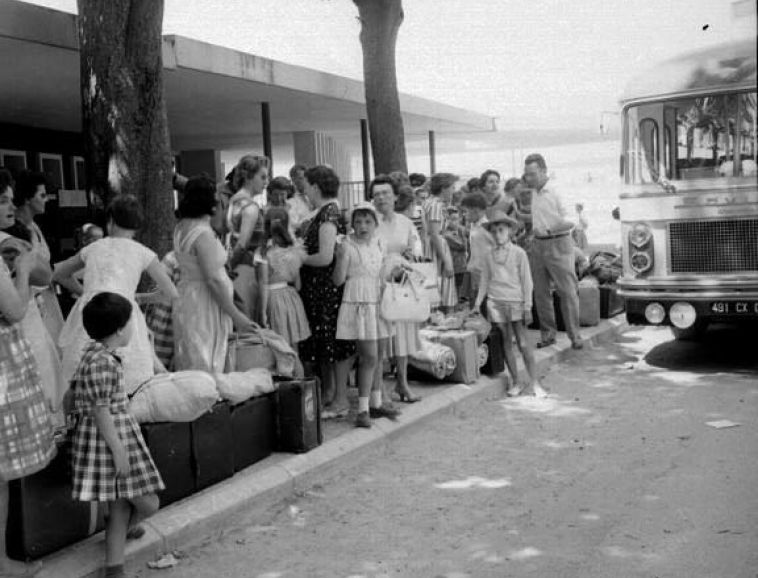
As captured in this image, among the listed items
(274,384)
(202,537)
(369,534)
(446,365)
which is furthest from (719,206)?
(202,537)

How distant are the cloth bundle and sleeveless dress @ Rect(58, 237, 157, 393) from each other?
3693mm

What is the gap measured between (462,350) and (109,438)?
496cm

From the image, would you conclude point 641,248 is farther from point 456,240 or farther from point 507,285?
point 456,240

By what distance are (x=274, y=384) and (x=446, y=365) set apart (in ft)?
8.71

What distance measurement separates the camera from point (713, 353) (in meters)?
10.8

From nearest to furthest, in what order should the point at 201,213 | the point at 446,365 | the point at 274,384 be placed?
the point at 201,213 < the point at 274,384 < the point at 446,365

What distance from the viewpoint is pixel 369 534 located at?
531 cm

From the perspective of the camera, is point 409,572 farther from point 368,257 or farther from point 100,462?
point 368,257

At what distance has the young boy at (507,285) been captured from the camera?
881 cm

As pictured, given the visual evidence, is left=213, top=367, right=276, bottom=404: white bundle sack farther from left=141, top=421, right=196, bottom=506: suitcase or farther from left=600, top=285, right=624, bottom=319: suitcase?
left=600, top=285, right=624, bottom=319: suitcase

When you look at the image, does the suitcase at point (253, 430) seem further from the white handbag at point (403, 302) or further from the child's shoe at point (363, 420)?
the white handbag at point (403, 302)

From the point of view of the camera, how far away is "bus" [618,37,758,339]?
934cm

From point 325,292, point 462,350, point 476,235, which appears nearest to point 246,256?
point 325,292

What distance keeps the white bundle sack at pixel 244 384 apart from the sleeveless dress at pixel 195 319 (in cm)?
13
